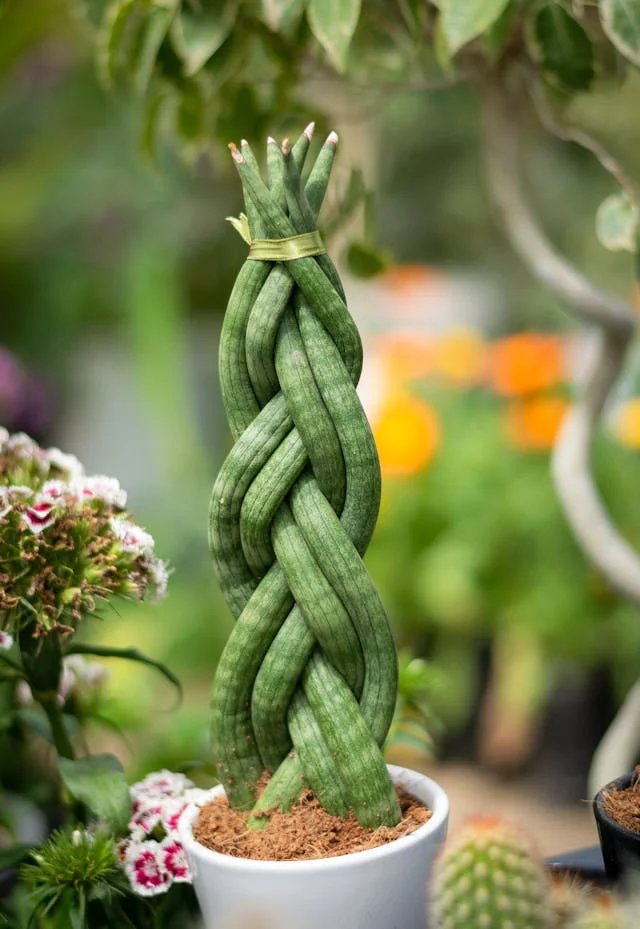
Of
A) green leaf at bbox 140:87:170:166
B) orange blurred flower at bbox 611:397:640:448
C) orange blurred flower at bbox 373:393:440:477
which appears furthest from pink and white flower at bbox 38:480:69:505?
orange blurred flower at bbox 373:393:440:477

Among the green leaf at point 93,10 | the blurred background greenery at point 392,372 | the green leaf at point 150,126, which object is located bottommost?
the blurred background greenery at point 392,372

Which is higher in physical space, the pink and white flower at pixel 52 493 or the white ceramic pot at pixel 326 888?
the pink and white flower at pixel 52 493

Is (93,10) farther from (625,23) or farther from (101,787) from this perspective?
(101,787)

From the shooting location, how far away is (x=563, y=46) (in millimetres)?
1091

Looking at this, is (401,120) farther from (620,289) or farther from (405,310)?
(620,289)

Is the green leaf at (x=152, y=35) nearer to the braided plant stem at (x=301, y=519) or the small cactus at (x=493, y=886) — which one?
the braided plant stem at (x=301, y=519)

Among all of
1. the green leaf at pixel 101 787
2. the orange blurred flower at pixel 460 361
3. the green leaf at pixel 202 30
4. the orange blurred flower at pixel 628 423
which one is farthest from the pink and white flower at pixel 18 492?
the orange blurred flower at pixel 460 361

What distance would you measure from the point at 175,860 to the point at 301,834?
0.16 m

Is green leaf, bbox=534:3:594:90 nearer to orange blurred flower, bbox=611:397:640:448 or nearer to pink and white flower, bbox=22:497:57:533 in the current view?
pink and white flower, bbox=22:497:57:533

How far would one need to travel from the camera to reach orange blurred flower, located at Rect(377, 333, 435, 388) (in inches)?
123

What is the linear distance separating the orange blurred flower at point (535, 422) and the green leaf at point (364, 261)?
146cm

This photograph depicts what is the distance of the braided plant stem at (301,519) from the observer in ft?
2.79

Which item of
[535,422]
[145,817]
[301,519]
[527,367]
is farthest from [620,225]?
[527,367]

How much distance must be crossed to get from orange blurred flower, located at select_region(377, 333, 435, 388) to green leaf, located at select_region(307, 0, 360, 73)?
2.09 meters
